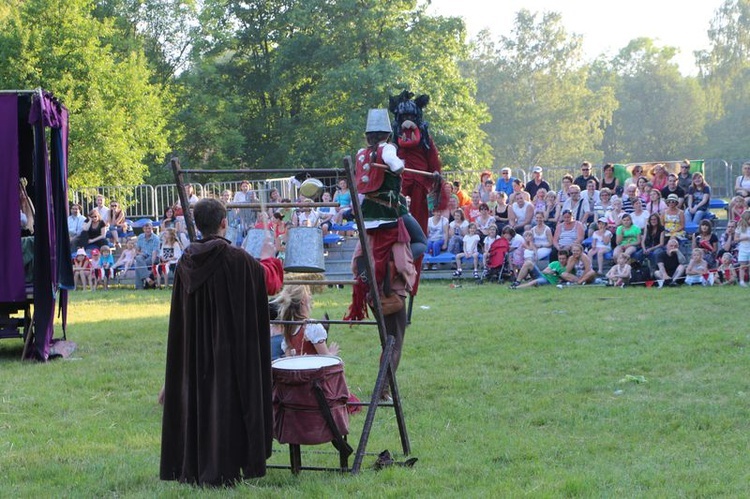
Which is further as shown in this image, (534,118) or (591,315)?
(534,118)

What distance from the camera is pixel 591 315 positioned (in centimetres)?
1208

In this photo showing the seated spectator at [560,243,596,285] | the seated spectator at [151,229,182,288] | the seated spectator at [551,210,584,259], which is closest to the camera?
the seated spectator at [560,243,596,285]

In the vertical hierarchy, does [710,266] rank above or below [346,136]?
below

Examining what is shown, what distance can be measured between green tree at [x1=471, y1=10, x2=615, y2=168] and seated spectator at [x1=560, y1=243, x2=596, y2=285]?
52041 millimetres

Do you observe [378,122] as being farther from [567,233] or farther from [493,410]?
[567,233]

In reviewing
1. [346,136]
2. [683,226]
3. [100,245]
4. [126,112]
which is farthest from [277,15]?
[683,226]

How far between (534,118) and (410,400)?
204 feet

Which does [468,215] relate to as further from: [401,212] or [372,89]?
[372,89]

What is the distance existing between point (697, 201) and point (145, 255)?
1070cm

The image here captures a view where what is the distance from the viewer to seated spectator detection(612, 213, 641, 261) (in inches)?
634

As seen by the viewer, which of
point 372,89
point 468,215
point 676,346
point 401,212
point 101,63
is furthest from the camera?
point 372,89

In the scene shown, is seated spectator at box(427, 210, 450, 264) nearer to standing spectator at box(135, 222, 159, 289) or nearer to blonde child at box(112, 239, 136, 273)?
standing spectator at box(135, 222, 159, 289)

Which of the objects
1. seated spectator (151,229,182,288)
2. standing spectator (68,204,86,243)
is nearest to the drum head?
seated spectator (151,229,182,288)

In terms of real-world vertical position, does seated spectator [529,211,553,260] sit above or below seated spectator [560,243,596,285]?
above
